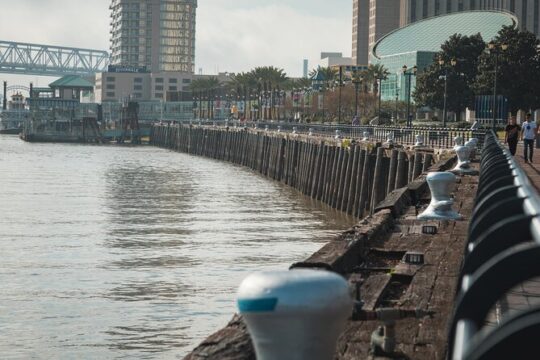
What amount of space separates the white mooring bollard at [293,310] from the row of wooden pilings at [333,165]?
42.3 meters

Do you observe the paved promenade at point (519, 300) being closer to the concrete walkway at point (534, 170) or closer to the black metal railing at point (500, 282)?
the black metal railing at point (500, 282)

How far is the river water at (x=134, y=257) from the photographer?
23656mm

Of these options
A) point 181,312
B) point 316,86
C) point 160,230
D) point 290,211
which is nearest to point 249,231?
point 160,230

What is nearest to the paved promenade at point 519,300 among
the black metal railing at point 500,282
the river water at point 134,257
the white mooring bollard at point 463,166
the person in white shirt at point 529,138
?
the black metal railing at point 500,282

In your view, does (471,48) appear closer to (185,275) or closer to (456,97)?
(456,97)

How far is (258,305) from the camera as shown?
16.6 ft

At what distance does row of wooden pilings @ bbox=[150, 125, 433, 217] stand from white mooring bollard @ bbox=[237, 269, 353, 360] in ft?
139

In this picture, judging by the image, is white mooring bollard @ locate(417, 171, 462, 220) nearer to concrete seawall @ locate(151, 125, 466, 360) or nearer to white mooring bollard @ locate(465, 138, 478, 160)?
concrete seawall @ locate(151, 125, 466, 360)

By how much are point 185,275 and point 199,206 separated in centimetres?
3009

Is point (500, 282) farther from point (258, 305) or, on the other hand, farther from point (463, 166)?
point (463, 166)

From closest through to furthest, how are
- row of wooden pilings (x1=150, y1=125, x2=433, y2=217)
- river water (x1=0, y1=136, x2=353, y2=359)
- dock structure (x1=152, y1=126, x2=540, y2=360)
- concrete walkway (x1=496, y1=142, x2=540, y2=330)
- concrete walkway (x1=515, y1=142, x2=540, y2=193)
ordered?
dock structure (x1=152, y1=126, x2=540, y2=360) < concrete walkway (x1=496, y1=142, x2=540, y2=330) < river water (x1=0, y1=136, x2=353, y2=359) < concrete walkway (x1=515, y1=142, x2=540, y2=193) < row of wooden pilings (x1=150, y1=125, x2=433, y2=217)

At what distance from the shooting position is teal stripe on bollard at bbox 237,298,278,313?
504 cm

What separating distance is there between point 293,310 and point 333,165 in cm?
6520

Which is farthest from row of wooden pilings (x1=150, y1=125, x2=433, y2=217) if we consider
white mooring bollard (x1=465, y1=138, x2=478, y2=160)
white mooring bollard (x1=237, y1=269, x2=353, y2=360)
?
white mooring bollard (x1=237, y1=269, x2=353, y2=360)
